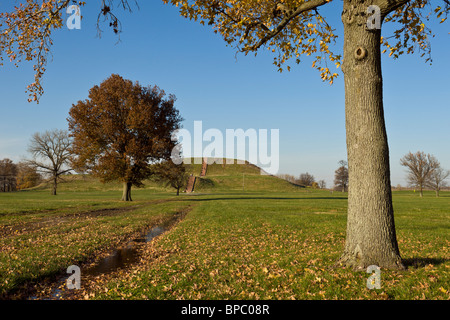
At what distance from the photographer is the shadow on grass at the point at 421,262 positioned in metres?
7.10

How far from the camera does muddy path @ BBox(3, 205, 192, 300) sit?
21.1 feet

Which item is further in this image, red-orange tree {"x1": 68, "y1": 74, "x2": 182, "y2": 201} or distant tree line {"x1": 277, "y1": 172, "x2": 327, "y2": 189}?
distant tree line {"x1": 277, "y1": 172, "x2": 327, "y2": 189}

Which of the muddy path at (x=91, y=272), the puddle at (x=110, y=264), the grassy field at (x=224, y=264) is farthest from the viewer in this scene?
the puddle at (x=110, y=264)

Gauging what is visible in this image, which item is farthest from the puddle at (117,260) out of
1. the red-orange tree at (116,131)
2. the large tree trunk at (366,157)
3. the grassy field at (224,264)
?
the red-orange tree at (116,131)

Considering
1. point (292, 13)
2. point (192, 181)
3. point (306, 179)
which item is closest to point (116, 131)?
point (292, 13)

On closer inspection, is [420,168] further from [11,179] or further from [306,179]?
[11,179]

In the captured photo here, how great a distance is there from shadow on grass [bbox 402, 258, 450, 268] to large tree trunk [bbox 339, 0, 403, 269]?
1020mm

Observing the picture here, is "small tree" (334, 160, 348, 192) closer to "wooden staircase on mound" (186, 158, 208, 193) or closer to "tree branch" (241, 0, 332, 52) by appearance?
"wooden staircase on mound" (186, 158, 208, 193)

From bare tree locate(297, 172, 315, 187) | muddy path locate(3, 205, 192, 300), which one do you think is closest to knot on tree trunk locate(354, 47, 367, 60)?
muddy path locate(3, 205, 192, 300)

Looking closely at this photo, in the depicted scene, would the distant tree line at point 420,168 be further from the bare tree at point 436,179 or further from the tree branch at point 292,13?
the tree branch at point 292,13

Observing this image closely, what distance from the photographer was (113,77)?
37375 mm

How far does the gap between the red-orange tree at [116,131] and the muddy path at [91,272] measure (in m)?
23.1

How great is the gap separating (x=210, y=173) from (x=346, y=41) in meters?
130
